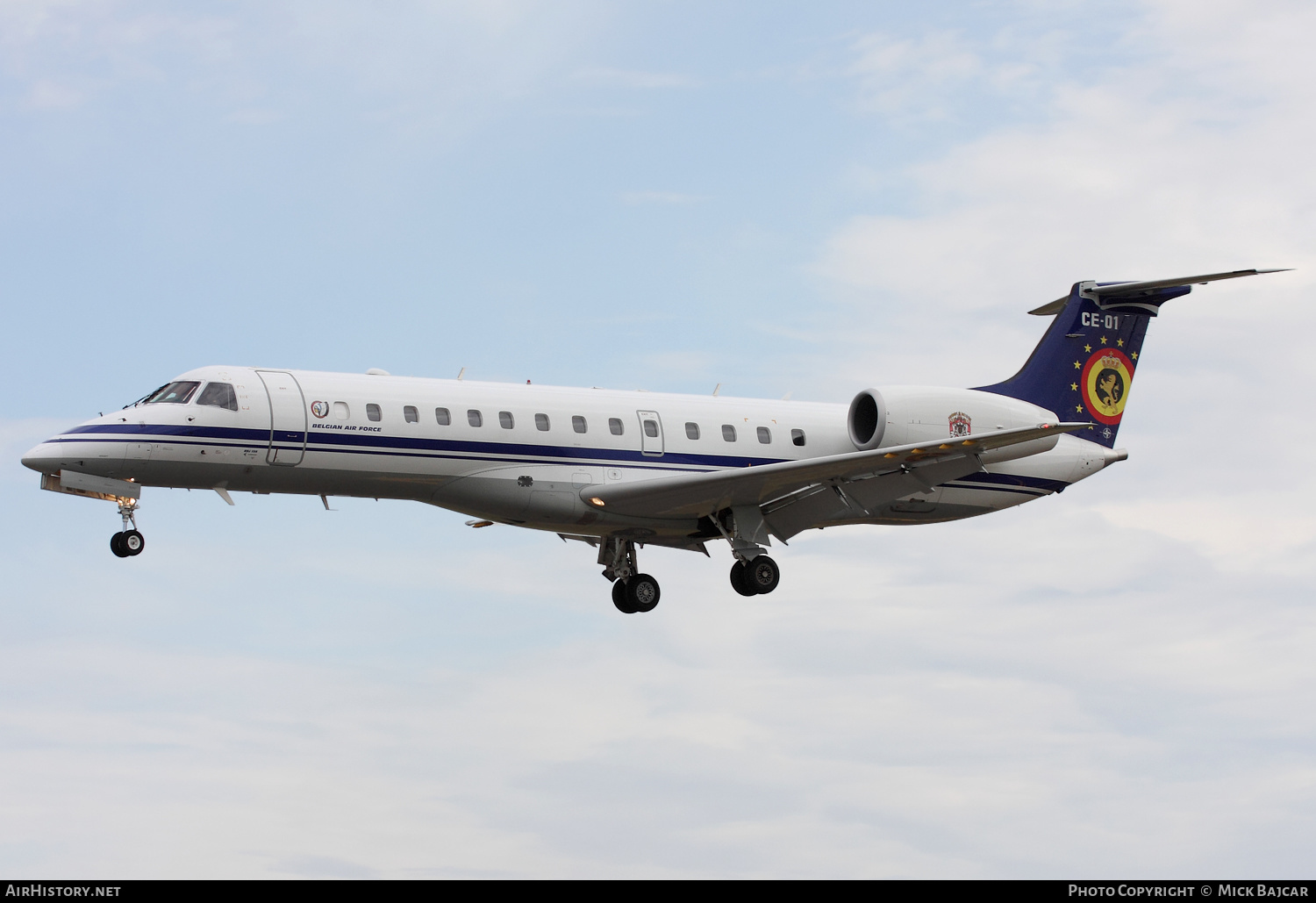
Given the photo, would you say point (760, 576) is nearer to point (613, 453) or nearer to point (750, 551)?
point (750, 551)

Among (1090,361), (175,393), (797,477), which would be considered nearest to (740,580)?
(797,477)

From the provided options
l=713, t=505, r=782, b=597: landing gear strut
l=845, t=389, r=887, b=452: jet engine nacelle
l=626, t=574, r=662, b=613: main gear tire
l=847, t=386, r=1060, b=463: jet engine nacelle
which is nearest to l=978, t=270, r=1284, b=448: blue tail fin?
l=847, t=386, r=1060, b=463: jet engine nacelle

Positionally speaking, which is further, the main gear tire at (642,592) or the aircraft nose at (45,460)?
the main gear tire at (642,592)

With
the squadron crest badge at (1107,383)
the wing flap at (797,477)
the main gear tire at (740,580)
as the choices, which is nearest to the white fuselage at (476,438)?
the wing flap at (797,477)

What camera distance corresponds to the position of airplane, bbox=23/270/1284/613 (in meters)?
24.9

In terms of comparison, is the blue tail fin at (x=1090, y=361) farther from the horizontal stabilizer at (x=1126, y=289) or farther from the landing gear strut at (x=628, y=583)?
the landing gear strut at (x=628, y=583)

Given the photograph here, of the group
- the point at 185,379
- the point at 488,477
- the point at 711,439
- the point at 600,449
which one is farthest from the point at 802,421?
the point at 185,379

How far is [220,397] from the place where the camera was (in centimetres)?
2502

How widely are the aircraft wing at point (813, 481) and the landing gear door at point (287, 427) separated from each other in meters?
4.71

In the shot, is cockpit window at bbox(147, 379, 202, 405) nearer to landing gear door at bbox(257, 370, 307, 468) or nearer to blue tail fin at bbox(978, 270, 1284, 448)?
landing gear door at bbox(257, 370, 307, 468)

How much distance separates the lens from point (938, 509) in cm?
3008

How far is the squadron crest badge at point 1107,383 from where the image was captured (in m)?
31.1

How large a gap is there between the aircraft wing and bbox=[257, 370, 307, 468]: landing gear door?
4713 mm

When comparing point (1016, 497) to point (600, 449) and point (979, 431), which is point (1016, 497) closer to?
point (979, 431)
